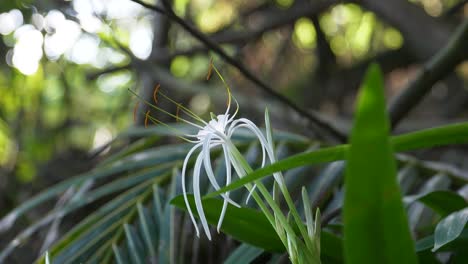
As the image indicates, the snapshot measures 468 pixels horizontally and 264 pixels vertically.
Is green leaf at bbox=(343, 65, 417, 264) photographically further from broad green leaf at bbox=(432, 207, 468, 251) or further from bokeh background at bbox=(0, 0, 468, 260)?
bokeh background at bbox=(0, 0, 468, 260)

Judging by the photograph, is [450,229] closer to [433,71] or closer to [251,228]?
[251,228]

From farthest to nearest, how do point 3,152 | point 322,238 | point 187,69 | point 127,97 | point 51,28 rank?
point 187,69 → point 127,97 → point 3,152 → point 51,28 → point 322,238

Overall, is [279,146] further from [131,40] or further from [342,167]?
[131,40]

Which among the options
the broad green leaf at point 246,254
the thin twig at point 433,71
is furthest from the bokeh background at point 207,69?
the broad green leaf at point 246,254

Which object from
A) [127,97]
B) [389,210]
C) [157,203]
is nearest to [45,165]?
[127,97]

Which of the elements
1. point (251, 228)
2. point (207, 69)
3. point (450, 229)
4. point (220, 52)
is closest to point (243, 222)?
point (251, 228)

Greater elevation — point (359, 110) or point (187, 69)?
point (187, 69)

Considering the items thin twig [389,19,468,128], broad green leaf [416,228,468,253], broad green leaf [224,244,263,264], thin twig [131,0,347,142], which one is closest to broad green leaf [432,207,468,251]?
broad green leaf [416,228,468,253]
